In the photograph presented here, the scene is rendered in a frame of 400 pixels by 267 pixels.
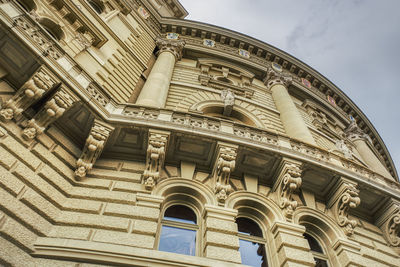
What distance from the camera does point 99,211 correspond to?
7617mm

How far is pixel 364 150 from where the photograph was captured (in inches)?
862

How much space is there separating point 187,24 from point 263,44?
633 centimetres

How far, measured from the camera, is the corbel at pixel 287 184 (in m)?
9.04

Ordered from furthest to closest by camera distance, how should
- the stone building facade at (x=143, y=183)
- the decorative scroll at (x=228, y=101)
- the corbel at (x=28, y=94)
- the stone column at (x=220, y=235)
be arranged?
the decorative scroll at (x=228, y=101)
the corbel at (x=28, y=94)
the stone column at (x=220, y=235)
the stone building facade at (x=143, y=183)

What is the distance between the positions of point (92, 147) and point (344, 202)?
323 inches

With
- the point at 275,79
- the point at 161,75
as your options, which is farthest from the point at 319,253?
the point at 275,79

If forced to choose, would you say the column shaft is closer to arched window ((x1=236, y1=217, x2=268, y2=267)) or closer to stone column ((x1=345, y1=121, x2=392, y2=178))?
arched window ((x1=236, y1=217, x2=268, y2=267))

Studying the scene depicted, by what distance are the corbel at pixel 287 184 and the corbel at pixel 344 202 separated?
1.59m

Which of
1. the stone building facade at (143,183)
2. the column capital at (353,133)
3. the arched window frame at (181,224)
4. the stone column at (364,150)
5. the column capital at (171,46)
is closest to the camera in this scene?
the stone building facade at (143,183)

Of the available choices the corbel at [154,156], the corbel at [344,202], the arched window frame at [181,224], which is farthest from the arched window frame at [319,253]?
the corbel at [154,156]

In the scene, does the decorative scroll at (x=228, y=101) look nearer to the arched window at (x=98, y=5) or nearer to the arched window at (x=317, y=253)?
the arched window at (x=317, y=253)

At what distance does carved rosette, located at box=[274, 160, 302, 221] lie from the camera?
9.03 meters

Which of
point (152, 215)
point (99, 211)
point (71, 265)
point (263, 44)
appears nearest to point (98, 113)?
point (99, 211)

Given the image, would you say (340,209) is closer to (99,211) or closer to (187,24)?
(99,211)
